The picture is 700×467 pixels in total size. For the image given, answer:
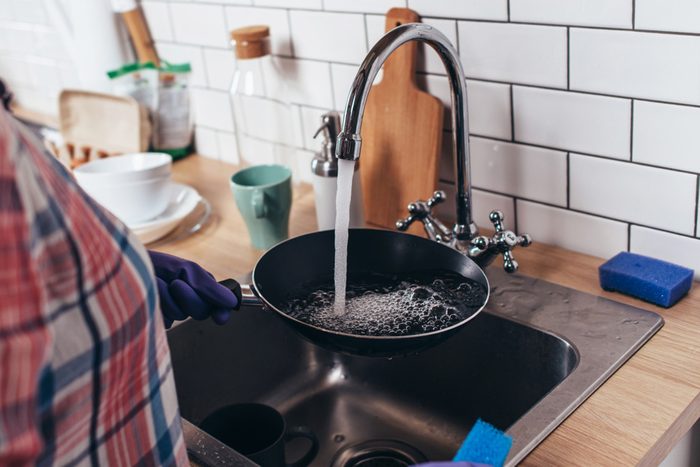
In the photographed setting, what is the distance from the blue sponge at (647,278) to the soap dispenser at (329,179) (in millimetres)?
361

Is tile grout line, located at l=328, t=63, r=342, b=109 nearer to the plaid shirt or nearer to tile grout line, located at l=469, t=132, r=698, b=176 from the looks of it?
tile grout line, located at l=469, t=132, r=698, b=176

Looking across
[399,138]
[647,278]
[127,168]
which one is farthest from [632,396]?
[127,168]

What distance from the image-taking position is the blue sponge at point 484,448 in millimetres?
653

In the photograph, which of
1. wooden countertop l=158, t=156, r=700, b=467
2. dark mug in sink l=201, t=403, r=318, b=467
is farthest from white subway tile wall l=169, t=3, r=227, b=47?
dark mug in sink l=201, t=403, r=318, b=467

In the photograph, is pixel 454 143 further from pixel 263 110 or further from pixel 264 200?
pixel 263 110

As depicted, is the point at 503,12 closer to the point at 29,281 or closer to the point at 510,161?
the point at 510,161

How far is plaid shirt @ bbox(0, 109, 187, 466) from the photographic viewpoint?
419 mm

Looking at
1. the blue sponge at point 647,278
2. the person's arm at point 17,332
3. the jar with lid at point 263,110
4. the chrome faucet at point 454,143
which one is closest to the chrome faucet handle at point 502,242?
the chrome faucet at point 454,143

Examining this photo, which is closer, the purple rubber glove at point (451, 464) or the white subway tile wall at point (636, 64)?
the purple rubber glove at point (451, 464)

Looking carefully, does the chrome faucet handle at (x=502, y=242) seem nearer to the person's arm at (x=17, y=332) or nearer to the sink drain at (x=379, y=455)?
the sink drain at (x=379, y=455)

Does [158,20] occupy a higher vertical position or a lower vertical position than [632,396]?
higher

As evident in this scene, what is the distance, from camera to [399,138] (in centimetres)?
114

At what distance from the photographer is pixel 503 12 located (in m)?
1.00

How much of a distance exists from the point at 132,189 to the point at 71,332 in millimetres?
791
